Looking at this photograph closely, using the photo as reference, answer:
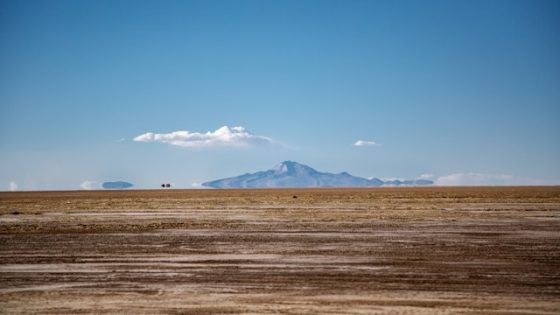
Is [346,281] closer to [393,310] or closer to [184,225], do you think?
[393,310]

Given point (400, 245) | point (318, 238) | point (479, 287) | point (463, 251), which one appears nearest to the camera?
point (479, 287)

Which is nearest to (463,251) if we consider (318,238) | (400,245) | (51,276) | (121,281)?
(400,245)

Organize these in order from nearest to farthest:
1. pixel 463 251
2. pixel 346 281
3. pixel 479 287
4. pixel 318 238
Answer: pixel 479 287 → pixel 346 281 → pixel 463 251 → pixel 318 238

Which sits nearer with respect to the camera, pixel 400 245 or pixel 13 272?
pixel 13 272

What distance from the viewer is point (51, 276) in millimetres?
14242

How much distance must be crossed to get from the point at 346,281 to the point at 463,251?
5943mm

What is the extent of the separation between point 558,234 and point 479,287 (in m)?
11.7

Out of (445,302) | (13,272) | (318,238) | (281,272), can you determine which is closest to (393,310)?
(445,302)

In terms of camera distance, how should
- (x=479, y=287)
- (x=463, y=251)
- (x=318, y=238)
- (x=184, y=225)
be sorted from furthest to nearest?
(x=184, y=225) → (x=318, y=238) → (x=463, y=251) → (x=479, y=287)

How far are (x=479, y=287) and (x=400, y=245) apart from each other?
275 inches

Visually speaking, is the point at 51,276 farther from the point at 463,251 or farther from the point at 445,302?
the point at 463,251

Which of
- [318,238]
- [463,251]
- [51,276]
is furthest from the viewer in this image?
[318,238]

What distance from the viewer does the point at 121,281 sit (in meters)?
13.4

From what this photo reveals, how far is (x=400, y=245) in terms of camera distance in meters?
19.2
